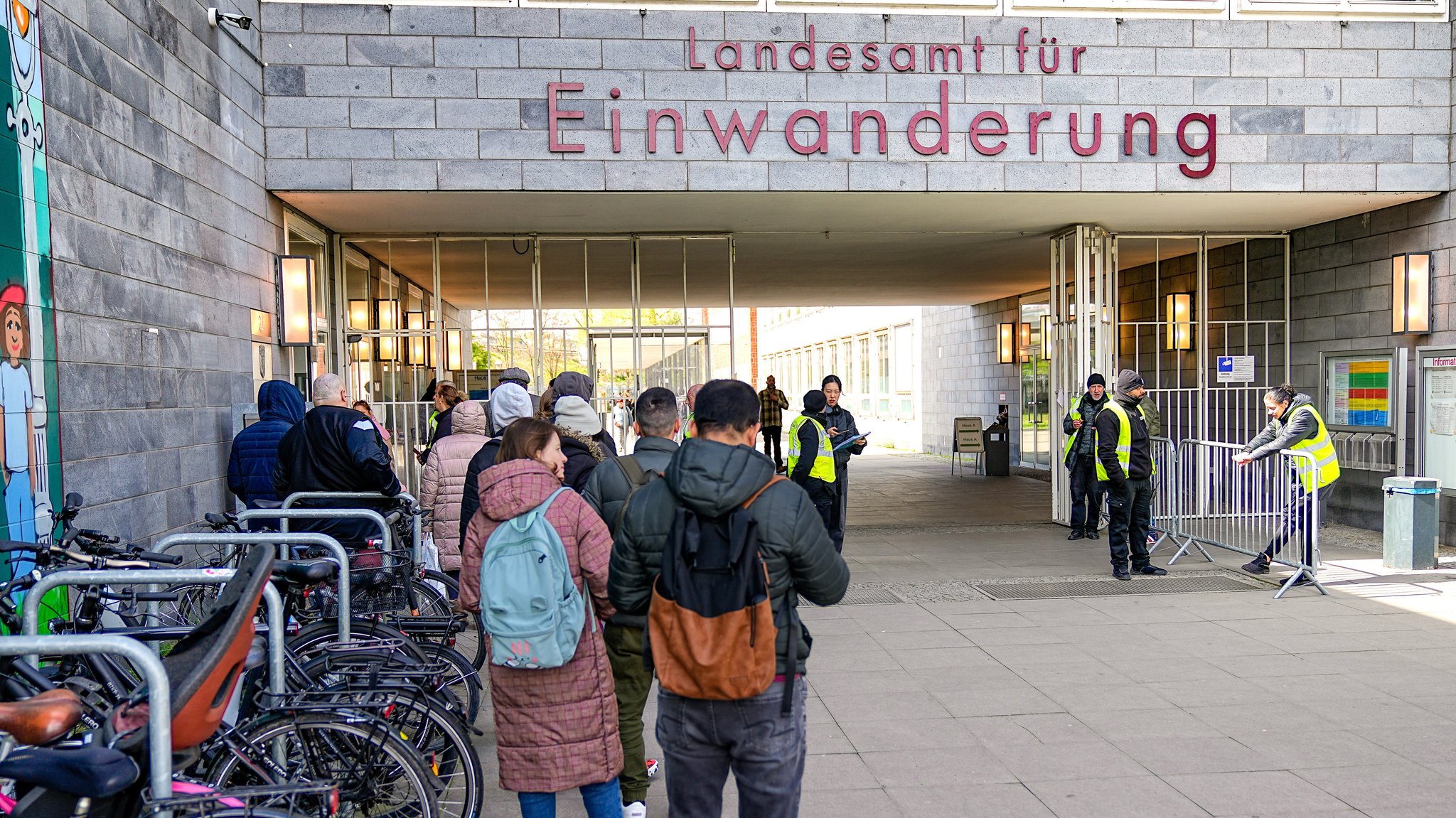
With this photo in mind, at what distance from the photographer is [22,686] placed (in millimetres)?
2975

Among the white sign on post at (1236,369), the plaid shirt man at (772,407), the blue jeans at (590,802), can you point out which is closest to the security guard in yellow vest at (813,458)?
the blue jeans at (590,802)

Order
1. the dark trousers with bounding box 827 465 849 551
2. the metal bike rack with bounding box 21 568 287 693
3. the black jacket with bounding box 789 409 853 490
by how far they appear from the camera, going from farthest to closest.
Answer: the dark trousers with bounding box 827 465 849 551, the black jacket with bounding box 789 409 853 490, the metal bike rack with bounding box 21 568 287 693

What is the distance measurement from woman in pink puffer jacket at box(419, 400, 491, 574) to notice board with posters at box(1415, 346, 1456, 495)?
8852 millimetres

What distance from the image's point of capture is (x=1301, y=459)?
8.34m

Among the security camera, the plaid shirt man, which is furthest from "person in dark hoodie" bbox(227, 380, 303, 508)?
the plaid shirt man

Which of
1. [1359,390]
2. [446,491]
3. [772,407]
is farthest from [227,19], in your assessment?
[772,407]

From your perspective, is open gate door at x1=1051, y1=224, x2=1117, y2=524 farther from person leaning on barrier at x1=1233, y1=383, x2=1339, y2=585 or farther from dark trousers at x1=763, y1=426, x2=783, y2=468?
dark trousers at x1=763, y1=426, x2=783, y2=468

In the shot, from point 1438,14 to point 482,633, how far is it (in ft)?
33.5

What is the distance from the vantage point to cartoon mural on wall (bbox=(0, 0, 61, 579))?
4914 mm

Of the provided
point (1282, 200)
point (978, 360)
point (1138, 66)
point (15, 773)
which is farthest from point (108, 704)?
point (978, 360)

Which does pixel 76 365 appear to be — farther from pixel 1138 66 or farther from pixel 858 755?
pixel 1138 66

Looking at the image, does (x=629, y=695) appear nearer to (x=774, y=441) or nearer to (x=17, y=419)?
(x=17, y=419)

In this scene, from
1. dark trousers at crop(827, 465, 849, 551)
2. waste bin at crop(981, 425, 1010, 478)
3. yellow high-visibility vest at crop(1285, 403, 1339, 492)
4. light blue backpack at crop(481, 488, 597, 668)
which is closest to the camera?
light blue backpack at crop(481, 488, 597, 668)

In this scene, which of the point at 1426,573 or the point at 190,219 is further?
the point at 1426,573
